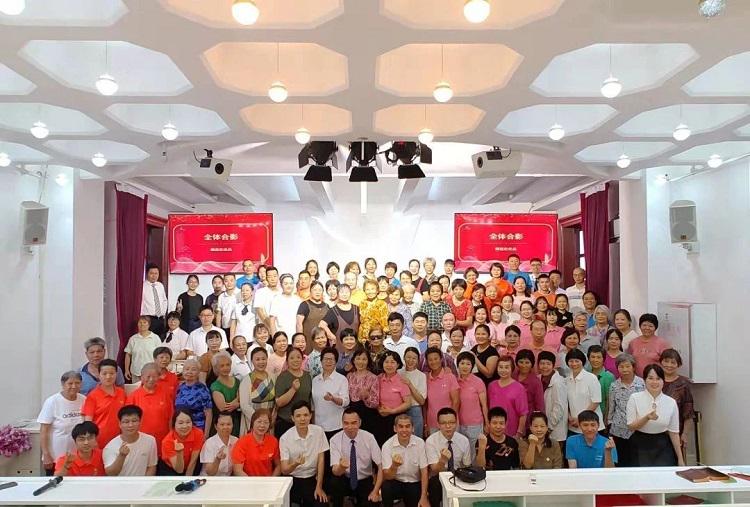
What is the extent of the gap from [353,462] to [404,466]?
0.35 m

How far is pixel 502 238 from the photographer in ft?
26.3

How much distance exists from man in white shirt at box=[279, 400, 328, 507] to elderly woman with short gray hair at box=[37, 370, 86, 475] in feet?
5.10

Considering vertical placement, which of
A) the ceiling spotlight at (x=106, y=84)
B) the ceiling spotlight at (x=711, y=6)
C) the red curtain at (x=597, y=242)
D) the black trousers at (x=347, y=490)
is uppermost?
the ceiling spotlight at (x=106, y=84)

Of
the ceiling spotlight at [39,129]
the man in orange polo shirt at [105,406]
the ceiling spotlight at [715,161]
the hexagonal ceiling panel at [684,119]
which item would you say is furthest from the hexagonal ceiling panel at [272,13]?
the ceiling spotlight at [715,161]

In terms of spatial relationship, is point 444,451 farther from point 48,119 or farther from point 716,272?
point 48,119

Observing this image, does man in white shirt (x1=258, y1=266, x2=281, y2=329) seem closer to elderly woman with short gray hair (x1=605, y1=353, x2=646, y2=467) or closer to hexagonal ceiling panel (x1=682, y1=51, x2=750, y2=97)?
elderly woman with short gray hair (x1=605, y1=353, x2=646, y2=467)

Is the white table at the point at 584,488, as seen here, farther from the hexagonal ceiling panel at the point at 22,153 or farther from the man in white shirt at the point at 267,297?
the hexagonal ceiling panel at the point at 22,153

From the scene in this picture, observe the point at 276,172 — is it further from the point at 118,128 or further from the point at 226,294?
the point at 118,128

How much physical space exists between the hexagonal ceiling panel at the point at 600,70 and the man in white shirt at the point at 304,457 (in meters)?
2.60

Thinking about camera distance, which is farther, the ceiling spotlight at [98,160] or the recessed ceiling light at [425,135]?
the ceiling spotlight at [98,160]

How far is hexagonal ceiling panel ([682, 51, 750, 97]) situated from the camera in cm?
324

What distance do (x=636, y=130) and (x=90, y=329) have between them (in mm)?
5379

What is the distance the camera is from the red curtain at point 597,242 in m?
6.37

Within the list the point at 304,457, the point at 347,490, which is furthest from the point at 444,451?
the point at 304,457
